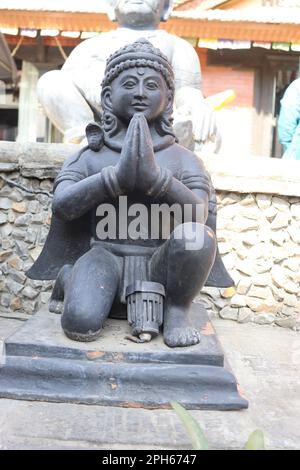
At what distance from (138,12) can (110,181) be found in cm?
205

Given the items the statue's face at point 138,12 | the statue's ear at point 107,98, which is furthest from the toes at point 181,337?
the statue's face at point 138,12

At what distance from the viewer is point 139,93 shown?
6.84ft

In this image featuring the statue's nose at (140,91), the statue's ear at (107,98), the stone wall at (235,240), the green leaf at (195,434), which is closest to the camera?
the green leaf at (195,434)

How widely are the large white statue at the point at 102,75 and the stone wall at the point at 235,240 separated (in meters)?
0.32

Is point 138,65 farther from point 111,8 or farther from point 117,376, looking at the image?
point 111,8

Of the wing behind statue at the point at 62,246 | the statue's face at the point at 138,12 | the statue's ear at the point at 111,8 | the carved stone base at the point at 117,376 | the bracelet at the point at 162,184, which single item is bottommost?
the carved stone base at the point at 117,376

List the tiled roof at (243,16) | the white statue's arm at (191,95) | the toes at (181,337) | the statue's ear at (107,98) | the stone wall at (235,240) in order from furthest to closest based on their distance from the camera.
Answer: the tiled roof at (243,16) → the stone wall at (235,240) → the white statue's arm at (191,95) → the statue's ear at (107,98) → the toes at (181,337)

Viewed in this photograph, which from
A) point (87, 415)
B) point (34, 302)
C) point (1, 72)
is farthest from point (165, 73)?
point (1, 72)

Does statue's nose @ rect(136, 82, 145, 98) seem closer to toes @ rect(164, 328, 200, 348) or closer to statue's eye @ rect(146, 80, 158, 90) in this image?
statue's eye @ rect(146, 80, 158, 90)

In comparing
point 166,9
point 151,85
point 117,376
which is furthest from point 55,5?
point 117,376

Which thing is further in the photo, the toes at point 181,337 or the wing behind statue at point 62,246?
the wing behind statue at point 62,246

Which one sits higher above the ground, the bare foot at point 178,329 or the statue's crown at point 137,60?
the statue's crown at point 137,60

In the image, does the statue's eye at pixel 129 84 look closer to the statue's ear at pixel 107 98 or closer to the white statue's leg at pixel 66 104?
the statue's ear at pixel 107 98

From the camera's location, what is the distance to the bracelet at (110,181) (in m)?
Answer: 1.98
